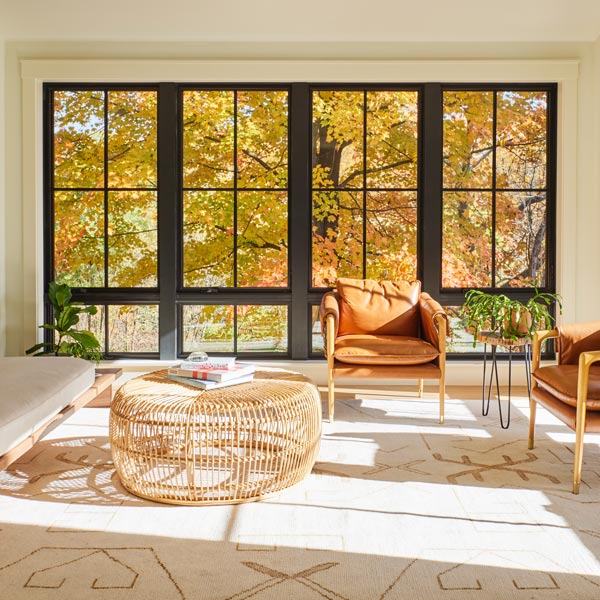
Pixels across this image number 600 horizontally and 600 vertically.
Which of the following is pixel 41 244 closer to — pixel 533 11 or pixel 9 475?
pixel 9 475

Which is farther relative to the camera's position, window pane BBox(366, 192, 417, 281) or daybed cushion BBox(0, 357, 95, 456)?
window pane BBox(366, 192, 417, 281)

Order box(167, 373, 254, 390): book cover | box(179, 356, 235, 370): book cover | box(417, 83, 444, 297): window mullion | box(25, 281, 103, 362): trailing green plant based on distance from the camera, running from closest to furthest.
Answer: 1. box(167, 373, 254, 390): book cover
2. box(179, 356, 235, 370): book cover
3. box(25, 281, 103, 362): trailing green plant
4. box(417, 83, 444, 297): window mullion

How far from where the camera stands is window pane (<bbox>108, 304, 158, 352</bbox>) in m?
5.32

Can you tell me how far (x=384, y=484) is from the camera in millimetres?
2914

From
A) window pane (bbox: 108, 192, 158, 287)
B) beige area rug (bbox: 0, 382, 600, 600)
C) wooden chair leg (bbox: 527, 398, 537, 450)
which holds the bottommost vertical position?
beige area rug (bbox: 0, 382, 600, 600)

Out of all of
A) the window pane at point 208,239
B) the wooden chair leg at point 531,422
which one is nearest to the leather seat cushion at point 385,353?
the wooden chair leg at point 531,422

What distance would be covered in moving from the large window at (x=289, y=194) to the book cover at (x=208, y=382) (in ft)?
7.41

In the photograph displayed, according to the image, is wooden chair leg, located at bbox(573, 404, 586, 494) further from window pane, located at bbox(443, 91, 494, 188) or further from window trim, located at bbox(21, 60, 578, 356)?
window pane, located at bbox(443, 91, 494, 188)

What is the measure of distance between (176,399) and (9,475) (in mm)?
970

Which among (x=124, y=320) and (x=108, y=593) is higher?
(x=124, y=320)

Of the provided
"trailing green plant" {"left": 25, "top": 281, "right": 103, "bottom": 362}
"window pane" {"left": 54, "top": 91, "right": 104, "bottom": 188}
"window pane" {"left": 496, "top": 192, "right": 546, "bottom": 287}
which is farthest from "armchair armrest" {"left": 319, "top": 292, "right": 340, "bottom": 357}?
"window pane" {"left": 54, "top": 91, "right": 104, "bottom": 188}

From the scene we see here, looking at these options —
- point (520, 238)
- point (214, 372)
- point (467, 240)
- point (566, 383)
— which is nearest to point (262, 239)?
point (467, 240)

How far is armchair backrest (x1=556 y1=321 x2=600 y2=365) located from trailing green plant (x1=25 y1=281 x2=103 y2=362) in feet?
10.8

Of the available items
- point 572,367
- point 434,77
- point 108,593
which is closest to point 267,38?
point 434,77
